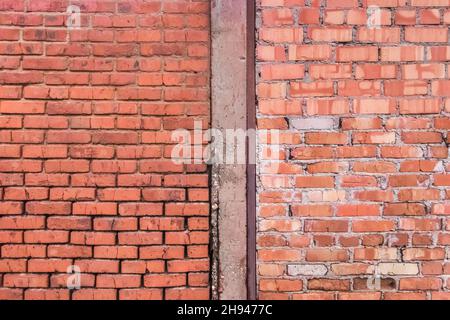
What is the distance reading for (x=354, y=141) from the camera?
210cm

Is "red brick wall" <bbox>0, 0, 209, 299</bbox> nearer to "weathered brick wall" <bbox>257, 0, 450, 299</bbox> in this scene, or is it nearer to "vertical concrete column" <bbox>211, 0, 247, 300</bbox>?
"vertical concrete column" <bbox>211, 0, 247, 300</bbox>

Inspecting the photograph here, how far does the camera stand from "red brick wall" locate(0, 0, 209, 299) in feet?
6.89

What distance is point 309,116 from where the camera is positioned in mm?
2104

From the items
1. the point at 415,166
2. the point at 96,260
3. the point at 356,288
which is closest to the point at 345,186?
the point at 415,166

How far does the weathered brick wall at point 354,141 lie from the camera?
2.09m

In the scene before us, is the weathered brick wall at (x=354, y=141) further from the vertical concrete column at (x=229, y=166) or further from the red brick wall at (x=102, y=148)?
the red brick wall at (x=102, y=148)

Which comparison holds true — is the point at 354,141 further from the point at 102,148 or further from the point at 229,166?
the point at 102,148

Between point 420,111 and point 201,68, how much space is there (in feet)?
3.43

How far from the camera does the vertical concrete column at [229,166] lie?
82.1 inches

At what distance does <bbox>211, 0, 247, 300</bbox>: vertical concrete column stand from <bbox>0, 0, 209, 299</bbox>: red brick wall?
58mm

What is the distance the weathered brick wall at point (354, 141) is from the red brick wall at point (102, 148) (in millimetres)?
353

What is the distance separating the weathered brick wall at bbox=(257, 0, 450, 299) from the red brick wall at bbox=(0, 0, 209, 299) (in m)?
0.35

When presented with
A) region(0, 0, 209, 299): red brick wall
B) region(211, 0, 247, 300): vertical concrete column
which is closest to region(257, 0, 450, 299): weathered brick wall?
region(211, 0, 247, 300): vertical concrete column

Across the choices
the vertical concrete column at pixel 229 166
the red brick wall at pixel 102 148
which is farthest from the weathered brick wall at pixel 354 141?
the red brick wall at pixel 102 148
